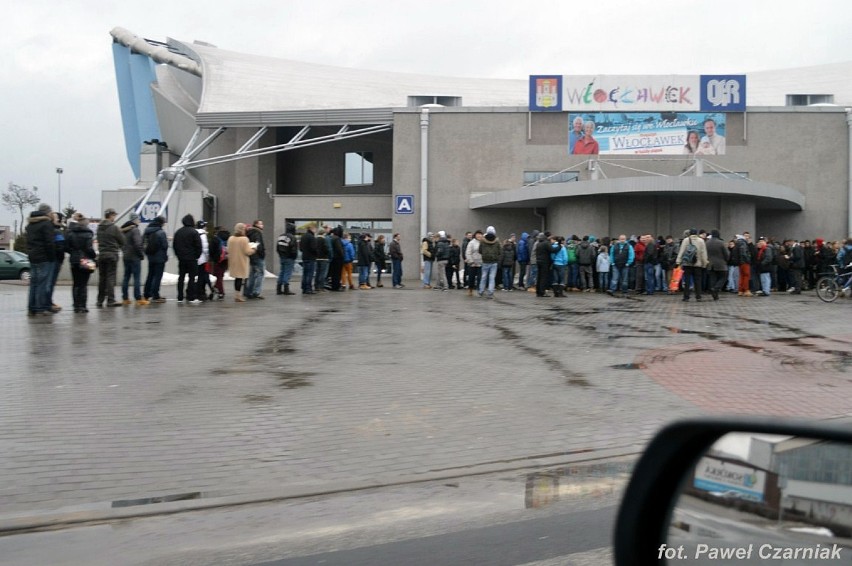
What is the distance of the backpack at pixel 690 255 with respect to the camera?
62.9 feet

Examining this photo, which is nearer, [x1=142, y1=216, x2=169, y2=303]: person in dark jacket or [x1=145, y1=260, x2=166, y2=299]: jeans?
[x1=142, y1=216, x2=169, y2=303]: person in dark jacket

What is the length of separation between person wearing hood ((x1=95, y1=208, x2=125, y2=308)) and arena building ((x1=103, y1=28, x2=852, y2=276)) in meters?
15.0

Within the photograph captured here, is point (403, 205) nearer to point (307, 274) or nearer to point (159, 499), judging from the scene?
point (307, 274)

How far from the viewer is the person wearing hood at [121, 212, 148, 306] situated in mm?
16250

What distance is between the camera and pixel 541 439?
268 inches

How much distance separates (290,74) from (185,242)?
84.8 feet

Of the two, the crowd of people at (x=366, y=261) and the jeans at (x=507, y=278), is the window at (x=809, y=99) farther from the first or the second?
the jeans at (x=507, y=278)

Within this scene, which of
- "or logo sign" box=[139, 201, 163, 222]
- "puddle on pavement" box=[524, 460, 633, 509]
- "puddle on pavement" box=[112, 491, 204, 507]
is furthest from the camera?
"or logo sign" box=[139, 201, 163, 222]

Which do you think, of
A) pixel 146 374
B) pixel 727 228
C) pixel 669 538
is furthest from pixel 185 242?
pixel 727 228

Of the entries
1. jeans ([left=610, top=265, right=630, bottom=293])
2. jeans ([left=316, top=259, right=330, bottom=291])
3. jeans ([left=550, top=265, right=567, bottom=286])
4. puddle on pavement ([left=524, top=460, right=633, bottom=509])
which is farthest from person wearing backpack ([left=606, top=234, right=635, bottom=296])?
puddle on pavement ([left=524, top=460, right=633, bottom=509])

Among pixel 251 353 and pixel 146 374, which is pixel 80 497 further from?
pixel 251 353

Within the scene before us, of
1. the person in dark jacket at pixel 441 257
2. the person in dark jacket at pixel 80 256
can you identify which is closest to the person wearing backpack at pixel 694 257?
the person in dark jacket at pixel 441 257

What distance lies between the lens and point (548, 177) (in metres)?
31.1

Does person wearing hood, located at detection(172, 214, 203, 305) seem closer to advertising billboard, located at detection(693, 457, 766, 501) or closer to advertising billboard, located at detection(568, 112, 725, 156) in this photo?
advertising billboard, located at detection(693, 457, 766, 501)
